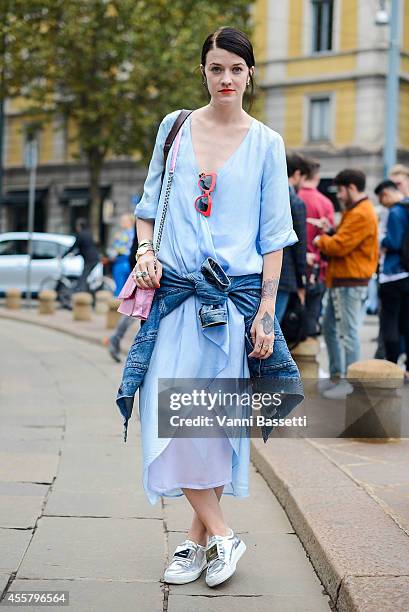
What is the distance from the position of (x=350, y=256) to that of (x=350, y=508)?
3.91 meters

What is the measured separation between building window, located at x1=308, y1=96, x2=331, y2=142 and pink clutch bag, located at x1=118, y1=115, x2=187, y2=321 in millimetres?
31376

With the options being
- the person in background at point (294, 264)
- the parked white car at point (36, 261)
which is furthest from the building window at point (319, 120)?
the person in background at point (294, 264)

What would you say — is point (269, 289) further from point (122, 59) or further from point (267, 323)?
point (122, 59)

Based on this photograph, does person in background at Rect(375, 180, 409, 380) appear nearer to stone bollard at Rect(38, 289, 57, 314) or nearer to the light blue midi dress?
the light blue midi dress

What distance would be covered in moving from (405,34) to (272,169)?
3180 centimetres

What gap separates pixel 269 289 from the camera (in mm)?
3814

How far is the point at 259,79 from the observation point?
A: 3628 cm

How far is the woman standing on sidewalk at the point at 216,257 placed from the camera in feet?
12.3

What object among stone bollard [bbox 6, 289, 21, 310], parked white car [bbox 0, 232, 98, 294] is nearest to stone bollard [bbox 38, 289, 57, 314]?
stone bollard [bbox 6, 289, 21, 310]

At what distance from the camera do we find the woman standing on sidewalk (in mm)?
3736

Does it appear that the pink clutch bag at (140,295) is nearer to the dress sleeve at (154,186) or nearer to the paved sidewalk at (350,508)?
the dress sleeve at (154,186)

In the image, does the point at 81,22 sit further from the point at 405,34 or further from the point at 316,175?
the point at 316,175

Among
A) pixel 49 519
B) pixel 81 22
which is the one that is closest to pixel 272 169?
pixel 49 519

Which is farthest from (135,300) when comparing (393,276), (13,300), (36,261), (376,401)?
(36,261)
